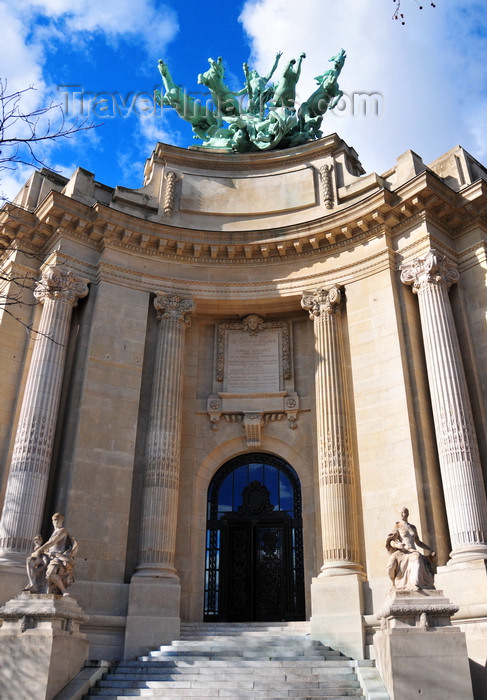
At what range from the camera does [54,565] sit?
13.1 meters

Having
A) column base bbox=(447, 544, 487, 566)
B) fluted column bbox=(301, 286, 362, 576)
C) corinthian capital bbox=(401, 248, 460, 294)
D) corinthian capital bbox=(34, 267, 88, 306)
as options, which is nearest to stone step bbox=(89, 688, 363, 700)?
column base bbox=(447, 544, 487, 566)

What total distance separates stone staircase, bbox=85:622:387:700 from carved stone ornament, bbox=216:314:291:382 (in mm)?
7863

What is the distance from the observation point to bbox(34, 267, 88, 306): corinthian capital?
18.2 metres

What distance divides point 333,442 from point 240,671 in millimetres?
6361

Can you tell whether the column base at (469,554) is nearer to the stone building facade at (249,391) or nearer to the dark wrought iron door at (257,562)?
the stone building facade at (249,391)

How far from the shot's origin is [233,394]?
19.5 meters

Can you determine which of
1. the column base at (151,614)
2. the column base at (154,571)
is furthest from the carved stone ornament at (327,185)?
the column base at (151,614)

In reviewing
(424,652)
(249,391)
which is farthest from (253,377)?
(424,652)

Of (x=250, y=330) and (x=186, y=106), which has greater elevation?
(x=186, y=106)

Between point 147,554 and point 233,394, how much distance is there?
547cm

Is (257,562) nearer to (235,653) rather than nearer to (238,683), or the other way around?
(235,653)

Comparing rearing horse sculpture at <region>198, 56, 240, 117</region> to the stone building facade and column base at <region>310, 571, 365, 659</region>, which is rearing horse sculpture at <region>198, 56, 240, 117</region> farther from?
column base at <region>310, 571, 365, 659</region>

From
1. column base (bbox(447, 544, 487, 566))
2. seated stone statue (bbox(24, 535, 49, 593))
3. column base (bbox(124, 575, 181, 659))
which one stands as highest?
column base (bbox(447, 544, 487, 566))

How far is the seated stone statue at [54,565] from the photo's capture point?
12961 mm
